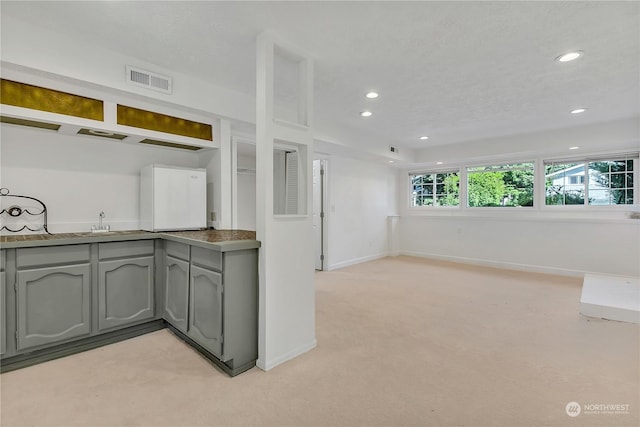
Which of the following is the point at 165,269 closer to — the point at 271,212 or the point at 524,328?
the point at 271,212

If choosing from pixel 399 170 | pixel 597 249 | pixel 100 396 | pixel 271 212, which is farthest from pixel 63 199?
pixel 597 249

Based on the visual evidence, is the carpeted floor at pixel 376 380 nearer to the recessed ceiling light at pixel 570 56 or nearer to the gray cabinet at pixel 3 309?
the gray cabinet at pixel 3 309

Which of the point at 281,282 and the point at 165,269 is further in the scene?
the point at 165,269

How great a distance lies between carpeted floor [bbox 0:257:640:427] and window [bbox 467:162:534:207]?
3.10 m

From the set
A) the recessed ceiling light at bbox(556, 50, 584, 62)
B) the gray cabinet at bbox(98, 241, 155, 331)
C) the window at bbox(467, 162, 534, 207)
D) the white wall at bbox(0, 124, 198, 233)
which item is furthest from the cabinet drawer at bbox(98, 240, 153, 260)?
the window at bbox(467, 162, 534, 207)

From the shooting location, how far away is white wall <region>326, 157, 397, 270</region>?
5.48 m

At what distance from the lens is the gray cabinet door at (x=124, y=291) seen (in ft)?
7.97

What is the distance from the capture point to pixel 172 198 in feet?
9.54

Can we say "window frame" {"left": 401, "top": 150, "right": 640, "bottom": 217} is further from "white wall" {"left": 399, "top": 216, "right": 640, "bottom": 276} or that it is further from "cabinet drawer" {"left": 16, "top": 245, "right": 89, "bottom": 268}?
"cabinet drawer" {"left": 16, "top": 245, "right": 89, "bottom": 268}

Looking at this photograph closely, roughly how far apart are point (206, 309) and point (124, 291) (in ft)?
2.93

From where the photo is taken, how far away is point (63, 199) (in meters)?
2.68

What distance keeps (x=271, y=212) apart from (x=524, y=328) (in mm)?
2620

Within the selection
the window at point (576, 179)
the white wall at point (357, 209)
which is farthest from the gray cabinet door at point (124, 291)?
the window at point (576, 179)

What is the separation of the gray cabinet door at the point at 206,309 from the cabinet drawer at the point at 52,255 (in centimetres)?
86
